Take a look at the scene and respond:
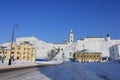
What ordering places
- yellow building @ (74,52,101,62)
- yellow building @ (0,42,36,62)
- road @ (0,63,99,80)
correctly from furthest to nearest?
1. yellow building @ (74,52,101,62)
2. yellow building @ (0,42,36,62)
3. road @ (0,63,99,80)

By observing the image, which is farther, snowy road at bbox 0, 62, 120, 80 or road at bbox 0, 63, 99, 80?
snowy road at bbox 0, 62, 120, 80

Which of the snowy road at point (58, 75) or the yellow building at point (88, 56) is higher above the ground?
the yellow building at point (88, 56)

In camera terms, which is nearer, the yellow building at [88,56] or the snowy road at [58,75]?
the snowy road at [58,75]

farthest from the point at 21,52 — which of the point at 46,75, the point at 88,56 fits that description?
the point at 46,75

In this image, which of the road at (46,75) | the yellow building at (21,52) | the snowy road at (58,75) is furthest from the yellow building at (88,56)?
the road at (46,75)


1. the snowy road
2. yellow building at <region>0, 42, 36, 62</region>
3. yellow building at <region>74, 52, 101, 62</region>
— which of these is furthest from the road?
yellow building at <region>74, 52, 101, 62</region>

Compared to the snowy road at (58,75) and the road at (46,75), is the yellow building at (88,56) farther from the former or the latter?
the road at (46,75)

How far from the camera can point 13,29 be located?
141 ft

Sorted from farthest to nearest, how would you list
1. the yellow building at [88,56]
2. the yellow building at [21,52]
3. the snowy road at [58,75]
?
the yellow building at [88,56] → the yellow building at [21,52] → the snowy road at [58,75]

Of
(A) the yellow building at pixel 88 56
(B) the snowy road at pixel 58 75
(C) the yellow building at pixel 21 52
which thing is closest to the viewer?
(B) the snowy road at pixel 58 75

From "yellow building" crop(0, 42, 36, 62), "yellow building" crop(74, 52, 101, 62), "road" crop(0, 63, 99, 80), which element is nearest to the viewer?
"road" crop(0, 63, 99, 80)

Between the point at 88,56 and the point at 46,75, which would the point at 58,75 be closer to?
the point at 46,75

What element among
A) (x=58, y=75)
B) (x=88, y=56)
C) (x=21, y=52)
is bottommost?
(x=58, y=75)

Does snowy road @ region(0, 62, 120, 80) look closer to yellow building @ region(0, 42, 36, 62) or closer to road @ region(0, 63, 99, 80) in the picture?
road @ region(0, 63, 99, 80)
